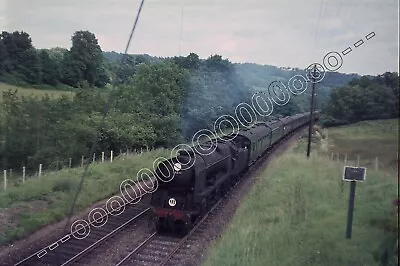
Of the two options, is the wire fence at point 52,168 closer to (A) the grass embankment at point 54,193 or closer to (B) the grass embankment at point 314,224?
(A) the grass embankment at point 54,193

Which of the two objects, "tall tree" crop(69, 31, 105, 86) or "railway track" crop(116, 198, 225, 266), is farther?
"railway track" crop(116, 198, 225, 266)

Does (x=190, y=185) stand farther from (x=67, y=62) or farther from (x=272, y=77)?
(x=67, y=62)

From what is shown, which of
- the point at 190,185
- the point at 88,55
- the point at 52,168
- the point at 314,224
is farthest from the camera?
the point at 190,185

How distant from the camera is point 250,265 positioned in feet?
16.4

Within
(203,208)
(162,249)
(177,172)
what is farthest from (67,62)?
(203,208)

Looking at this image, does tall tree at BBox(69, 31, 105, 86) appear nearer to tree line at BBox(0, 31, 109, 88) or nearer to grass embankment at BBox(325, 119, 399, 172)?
tree line at BBox(0, 31, 109, 88)

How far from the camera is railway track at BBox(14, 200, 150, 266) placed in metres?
6.27

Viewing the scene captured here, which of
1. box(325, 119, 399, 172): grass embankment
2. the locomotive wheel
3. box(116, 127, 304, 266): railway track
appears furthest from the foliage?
the locomotive wheel

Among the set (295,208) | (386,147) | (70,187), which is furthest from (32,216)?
(386,147)

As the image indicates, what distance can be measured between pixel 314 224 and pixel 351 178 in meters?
0.92

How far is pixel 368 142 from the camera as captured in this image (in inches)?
144

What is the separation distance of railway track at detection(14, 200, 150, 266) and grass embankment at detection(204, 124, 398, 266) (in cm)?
180

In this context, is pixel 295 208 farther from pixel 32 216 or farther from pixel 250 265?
pixel 32 216

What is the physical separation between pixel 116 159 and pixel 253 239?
2313 millimetres
